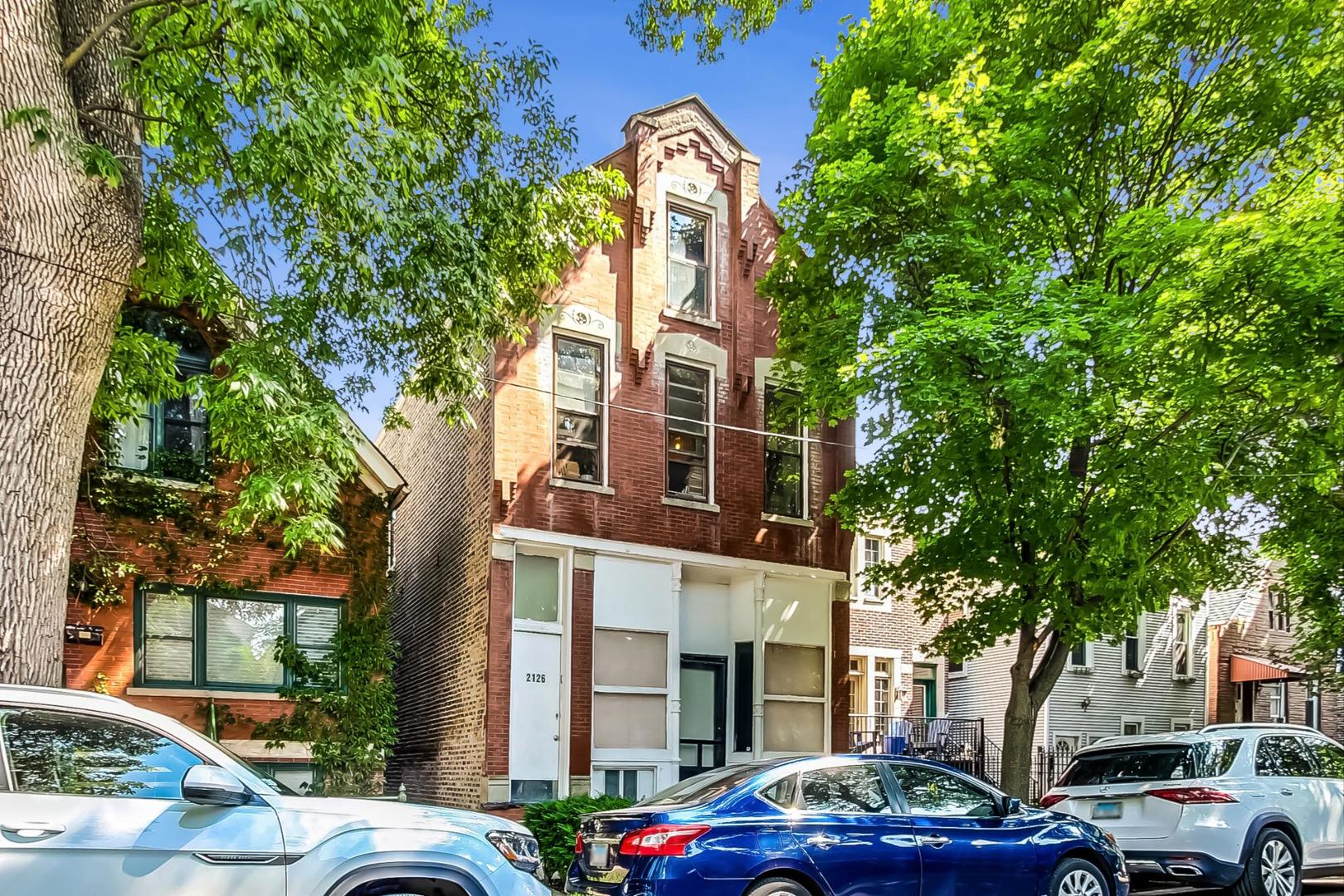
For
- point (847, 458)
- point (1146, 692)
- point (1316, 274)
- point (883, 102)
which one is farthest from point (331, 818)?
point (1146, 692)

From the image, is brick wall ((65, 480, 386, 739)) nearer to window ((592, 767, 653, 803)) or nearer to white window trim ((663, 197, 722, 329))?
window ((592, 767, 653, 803))

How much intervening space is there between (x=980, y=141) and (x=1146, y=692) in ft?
69.0

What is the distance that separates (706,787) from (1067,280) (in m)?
8.92

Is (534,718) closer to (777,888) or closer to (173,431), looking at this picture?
(173,431)

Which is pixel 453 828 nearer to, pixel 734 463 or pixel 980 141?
pixel 980 141

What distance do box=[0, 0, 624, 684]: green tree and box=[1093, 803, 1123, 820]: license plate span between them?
813cm

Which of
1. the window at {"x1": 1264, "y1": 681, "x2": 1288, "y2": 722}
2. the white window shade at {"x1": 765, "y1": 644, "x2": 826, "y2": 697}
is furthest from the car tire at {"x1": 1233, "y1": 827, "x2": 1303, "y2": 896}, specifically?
the window at {"x1": 1264, "y1": 681, "x2": 1288, "y2": 722}

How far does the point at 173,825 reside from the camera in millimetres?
5992

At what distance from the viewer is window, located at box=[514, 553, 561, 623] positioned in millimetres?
16547

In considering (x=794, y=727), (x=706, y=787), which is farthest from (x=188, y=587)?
A: (x=794, y=727)

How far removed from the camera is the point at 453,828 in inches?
262

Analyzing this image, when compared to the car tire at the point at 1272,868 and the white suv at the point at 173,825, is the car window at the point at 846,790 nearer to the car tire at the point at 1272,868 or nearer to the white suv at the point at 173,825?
the white suv at the point at 173,825

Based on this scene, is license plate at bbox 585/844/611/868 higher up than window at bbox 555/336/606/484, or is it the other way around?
window at bbox 555/336/606/484

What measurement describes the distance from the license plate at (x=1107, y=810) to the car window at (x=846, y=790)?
3704 mm
